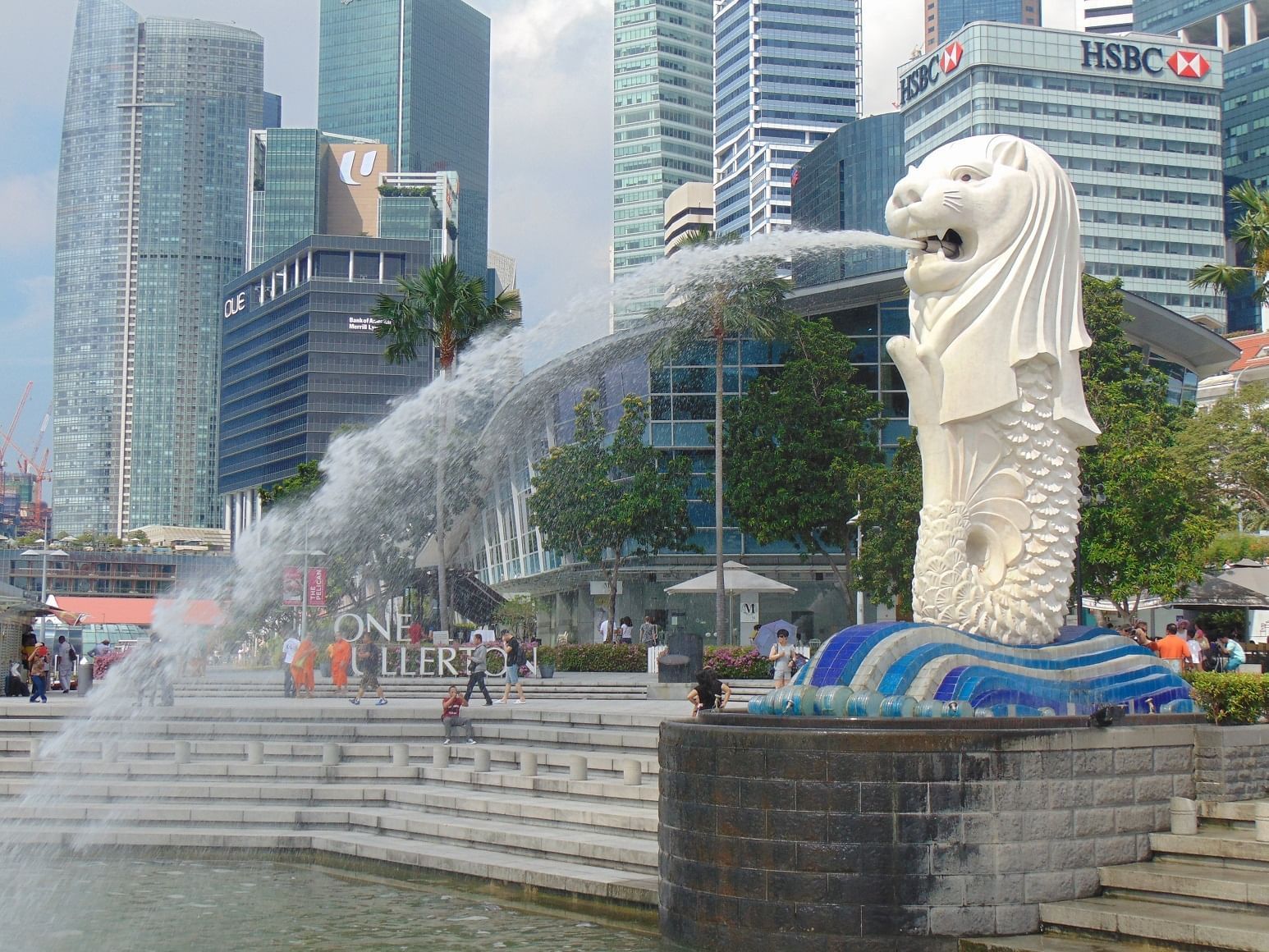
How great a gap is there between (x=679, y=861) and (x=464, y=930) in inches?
92.7

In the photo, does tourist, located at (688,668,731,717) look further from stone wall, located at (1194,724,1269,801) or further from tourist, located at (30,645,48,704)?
tourist, located at (30,645,48,704)

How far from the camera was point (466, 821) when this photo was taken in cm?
1730

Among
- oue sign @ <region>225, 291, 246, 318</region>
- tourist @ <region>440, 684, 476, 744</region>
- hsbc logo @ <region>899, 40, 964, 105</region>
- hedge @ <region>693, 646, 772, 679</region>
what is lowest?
tourist @ <region>440, 684, 476, 744</region>

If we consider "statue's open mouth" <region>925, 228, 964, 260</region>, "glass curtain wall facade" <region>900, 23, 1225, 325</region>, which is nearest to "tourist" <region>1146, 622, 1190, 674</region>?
"statue's open mouth" <region>925, 228, 964, 260</region>

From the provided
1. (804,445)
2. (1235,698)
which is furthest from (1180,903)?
(804,445)

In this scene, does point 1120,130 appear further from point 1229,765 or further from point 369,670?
point 1229,765

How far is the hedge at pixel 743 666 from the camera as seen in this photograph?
32000 mm

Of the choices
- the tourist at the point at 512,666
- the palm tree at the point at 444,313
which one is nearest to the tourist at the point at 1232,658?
the tourist at the point at 512,666

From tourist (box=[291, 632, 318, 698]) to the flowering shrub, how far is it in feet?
28.0

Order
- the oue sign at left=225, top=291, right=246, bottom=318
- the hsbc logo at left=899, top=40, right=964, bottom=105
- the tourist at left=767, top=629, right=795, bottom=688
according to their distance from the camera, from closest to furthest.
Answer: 1. the tourist at left=767, top=629, right=795, bottom=688
2. the hsbc logo at left=899, top=40, right=964, bottom=105
3. the oue sign at left=225, top=291, right=246, bottom=318

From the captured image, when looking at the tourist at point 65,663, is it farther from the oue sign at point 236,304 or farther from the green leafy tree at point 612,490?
the oue sign at point 236,304

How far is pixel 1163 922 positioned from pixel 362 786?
38.4ft

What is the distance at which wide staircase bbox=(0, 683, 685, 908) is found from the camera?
1588 cm

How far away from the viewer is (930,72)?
128 m
